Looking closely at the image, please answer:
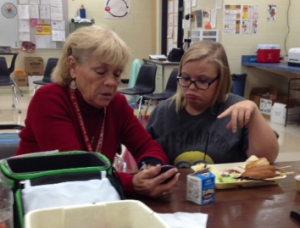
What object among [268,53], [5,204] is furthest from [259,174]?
[268,53]

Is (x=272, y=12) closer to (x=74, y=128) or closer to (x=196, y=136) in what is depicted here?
(x=196, y=136)

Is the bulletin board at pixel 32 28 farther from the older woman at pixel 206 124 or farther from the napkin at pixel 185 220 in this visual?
the napkin at pixel 185 220

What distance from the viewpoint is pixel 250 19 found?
5.98m

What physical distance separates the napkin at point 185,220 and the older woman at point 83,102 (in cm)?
24

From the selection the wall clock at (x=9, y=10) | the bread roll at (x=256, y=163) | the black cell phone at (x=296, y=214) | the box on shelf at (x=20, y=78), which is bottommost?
the box on shelf at (x=20, y=78)

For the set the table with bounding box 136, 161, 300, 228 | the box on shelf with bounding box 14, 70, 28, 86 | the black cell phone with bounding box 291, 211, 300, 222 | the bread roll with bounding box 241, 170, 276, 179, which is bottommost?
the box on shelf with bounding box 14, 70, 28, 86

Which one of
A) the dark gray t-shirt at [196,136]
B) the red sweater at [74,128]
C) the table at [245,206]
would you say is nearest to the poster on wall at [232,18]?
the dark gray t-shirt at [196,136]

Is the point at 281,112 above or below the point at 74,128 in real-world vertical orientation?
below

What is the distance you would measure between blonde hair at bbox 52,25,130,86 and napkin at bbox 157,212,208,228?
0.61m

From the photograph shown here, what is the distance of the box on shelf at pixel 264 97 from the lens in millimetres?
5762

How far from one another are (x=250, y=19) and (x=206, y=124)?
4.68 m

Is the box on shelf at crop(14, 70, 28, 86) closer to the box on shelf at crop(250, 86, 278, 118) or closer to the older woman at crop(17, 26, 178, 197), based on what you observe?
the box on shelf at crop(250, 86, 278, 118)

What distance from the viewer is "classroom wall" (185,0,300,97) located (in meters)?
5.95

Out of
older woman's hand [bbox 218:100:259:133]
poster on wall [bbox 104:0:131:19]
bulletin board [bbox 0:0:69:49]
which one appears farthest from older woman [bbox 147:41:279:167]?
poster on wall [bbox 104:0:131:19]
